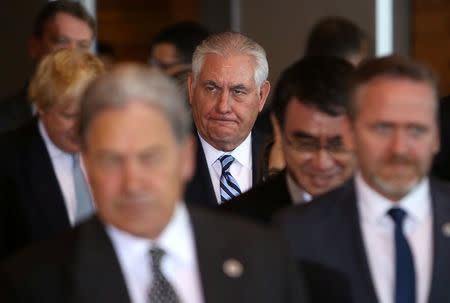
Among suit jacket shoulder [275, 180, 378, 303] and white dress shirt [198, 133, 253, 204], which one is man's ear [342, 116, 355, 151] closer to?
suit jacket shoulder [275, 180, 378, 303]

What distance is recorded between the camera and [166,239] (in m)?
2.45

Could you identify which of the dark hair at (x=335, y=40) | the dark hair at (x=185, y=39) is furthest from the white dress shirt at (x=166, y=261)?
the dark hair at (x=185, y=39)

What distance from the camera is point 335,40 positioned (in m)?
6.71

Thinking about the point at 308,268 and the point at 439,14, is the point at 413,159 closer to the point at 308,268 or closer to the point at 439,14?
the point at 308,268

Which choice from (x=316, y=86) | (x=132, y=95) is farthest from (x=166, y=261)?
(x=316, y=86)

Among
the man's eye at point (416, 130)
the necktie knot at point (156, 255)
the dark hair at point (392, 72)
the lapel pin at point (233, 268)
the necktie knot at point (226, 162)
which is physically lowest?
the necktie knot at point (226, 162)

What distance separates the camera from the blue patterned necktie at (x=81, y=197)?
160 inches

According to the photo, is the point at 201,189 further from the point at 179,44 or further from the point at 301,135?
the point at 179,44

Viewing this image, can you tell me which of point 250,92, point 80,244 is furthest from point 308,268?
point 250,92

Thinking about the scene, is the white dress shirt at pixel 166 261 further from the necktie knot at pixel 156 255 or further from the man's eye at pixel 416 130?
the man's eye at pixel 416 130

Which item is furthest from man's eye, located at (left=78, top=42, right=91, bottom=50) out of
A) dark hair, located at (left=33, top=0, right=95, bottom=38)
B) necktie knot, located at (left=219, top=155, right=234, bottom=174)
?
necktie knot, located at (left=219, top=155, right=234, bottom=174)

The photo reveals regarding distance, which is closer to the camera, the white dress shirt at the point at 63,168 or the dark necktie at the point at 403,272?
the dark necktie at the point at 403,272

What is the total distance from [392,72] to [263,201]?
30.8 inches

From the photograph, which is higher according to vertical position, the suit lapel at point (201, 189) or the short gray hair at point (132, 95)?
the short gray hair at point (132, 95)
